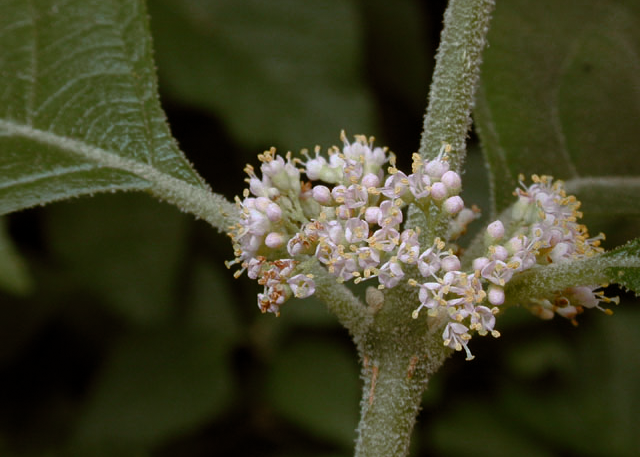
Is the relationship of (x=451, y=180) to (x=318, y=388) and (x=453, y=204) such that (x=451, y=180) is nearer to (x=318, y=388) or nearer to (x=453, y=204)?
(x=453, y=204)

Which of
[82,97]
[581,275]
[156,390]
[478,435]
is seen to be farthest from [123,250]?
[581,275]

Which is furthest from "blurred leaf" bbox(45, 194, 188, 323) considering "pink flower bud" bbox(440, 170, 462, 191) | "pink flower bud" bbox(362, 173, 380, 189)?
"pink flower bud" bbox(440, 170, 462, 191)

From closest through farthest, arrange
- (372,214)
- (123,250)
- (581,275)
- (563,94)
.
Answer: (581,275) < (372,214) < (563,94) < (123,250)

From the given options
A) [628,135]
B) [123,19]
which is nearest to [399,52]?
[628,135]

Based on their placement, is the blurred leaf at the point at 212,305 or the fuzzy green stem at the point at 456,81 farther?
the blurred leaf at the point at 212,305

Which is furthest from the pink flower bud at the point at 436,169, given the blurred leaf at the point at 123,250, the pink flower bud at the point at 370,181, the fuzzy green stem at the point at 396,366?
the blurred leaf at the point at 123,250

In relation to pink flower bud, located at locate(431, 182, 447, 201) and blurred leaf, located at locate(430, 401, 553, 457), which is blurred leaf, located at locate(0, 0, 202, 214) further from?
blurred leaf, located at locate(430, 401, 553, 457)

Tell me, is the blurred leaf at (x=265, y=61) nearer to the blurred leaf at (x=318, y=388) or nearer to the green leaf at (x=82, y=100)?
the blurred leaf at (x=318, y=388)
